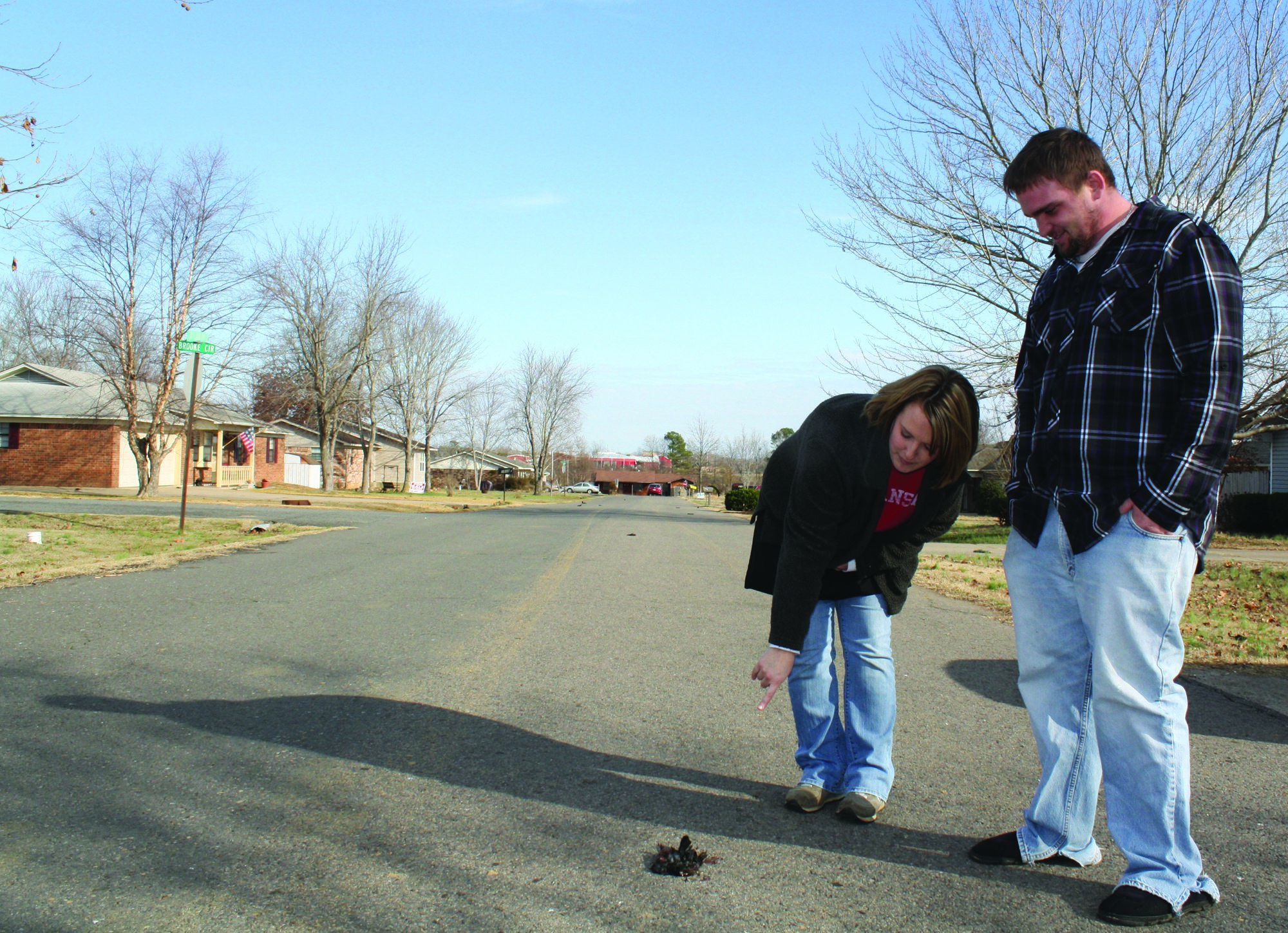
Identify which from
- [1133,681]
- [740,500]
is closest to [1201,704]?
[1133,681]

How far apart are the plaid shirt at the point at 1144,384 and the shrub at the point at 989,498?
109ft

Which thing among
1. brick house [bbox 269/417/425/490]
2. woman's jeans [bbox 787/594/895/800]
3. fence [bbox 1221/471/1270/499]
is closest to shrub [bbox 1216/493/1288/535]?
fence [bbox 1221/471/1270/499]

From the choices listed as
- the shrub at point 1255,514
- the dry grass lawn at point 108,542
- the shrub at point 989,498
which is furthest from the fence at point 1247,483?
the dry grass lawn at point 108,542

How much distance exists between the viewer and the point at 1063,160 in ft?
8.83

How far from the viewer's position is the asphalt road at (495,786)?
8.28 ft

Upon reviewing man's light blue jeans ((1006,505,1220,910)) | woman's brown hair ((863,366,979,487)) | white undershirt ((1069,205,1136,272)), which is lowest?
man's light blue jeans ((1006,505,1220,910))

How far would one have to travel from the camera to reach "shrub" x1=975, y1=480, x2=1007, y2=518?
36.5 m

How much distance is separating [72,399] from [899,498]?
135ft

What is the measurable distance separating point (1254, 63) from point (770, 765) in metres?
13.2

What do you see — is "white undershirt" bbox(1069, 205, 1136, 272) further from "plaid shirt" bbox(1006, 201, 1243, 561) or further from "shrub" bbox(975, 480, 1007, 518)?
"shrub" bbox(975, 480, 1007, 518)

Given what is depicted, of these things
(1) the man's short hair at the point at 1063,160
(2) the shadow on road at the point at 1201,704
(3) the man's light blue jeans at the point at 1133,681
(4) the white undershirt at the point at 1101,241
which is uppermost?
(1) the man's short hair at the point at 1063,160

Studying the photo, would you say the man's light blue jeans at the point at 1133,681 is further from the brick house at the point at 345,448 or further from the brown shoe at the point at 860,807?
the brick house at the point at 345,448

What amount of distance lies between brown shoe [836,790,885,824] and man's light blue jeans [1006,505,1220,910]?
1.88ft

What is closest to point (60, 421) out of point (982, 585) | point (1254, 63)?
point (982, 585)
